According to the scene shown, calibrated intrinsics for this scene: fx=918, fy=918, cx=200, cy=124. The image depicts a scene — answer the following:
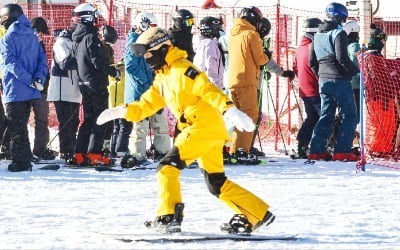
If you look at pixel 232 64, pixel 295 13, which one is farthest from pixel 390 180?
pixel 295 13

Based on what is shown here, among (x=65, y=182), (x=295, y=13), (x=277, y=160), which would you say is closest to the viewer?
(x=65, y=182)

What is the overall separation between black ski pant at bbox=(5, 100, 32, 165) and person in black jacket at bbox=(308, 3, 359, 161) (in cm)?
374

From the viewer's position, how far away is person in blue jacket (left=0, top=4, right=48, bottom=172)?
1053 centimetres

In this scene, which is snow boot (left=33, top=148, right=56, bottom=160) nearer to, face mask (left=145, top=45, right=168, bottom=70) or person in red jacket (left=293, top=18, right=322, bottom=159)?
person in red jacket (left=293, top=18, right=322, bottom=159)

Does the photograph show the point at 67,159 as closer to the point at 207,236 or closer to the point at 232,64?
the point at 232,64

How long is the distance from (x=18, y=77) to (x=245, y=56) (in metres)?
Result: 2.84

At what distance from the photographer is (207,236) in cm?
666

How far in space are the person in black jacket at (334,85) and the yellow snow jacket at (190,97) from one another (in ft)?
15.9

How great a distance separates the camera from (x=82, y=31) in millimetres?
11039

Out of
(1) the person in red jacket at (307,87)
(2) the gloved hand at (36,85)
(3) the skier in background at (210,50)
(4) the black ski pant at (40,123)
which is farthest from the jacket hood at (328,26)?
(4) the black ski pant at (40,123)

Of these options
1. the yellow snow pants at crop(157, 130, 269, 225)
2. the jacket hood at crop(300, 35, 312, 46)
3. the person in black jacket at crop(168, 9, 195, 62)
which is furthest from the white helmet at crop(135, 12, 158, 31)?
the yellow snow pants at crop(157, 130, 269, 225)

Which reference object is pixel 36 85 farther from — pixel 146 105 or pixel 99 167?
pixel 146 105

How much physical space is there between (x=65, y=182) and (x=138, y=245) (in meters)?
3.66

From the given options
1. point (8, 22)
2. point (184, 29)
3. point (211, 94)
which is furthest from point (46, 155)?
point (211, 94)
